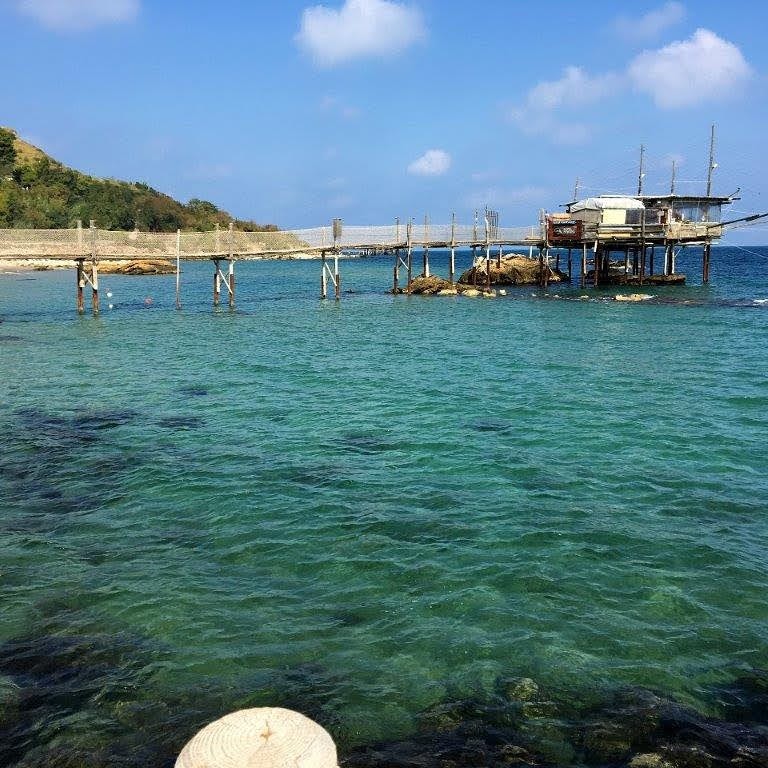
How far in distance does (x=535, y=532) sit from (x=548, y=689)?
3.56 metres

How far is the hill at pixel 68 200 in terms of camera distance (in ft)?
320

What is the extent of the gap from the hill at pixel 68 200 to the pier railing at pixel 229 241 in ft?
194

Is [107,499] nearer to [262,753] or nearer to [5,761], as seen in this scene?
[5,761]

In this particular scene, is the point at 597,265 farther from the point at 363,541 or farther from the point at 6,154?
the point at 6,154

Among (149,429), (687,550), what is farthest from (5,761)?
(149,429)

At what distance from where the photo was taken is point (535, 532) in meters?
10.1

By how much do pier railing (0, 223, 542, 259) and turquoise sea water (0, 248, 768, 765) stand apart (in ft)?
50.0

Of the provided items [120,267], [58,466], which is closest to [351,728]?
[58,466]

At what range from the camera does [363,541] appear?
9.80 metres

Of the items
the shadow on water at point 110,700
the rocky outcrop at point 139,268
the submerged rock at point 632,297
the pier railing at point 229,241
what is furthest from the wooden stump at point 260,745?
the rocky outcrop at point 139,268

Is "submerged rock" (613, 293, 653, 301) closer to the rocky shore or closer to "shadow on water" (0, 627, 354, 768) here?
"shadow on water" (0, 627, 354, 768)

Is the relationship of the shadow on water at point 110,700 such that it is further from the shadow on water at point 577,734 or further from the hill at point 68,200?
the hill at point 68,200

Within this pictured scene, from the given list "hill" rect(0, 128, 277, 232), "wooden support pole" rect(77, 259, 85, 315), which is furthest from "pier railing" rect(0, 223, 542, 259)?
"hill" rect(0, 128, 277, 232)

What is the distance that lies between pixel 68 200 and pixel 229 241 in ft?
278
